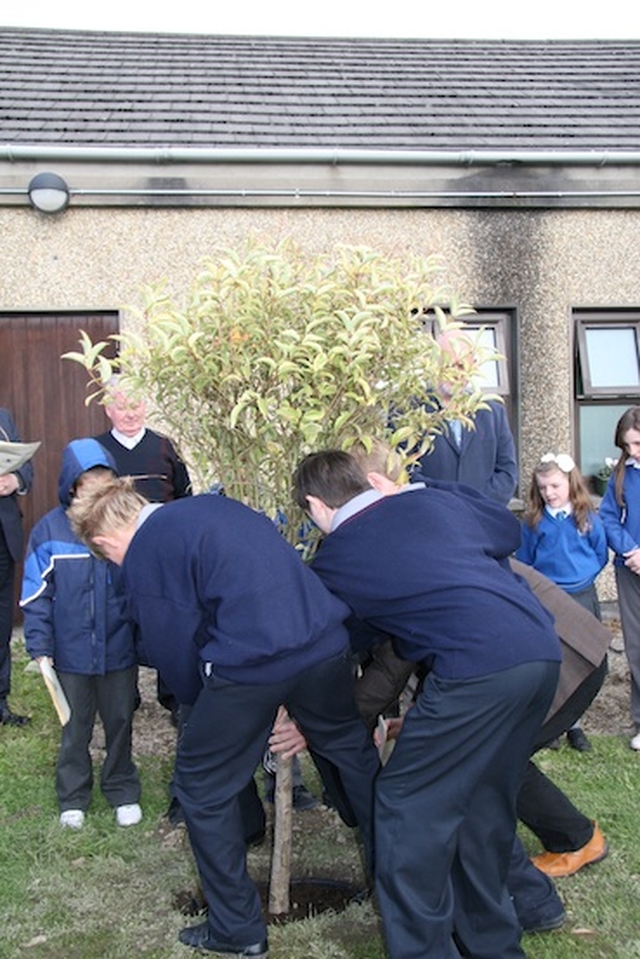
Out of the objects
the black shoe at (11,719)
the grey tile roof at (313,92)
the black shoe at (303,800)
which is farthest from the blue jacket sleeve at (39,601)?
the grey tile roof at (313,92)

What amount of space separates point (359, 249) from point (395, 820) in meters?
1.90

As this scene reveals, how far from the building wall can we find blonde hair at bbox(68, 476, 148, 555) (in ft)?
13.8

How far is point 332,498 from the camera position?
3.21 meters

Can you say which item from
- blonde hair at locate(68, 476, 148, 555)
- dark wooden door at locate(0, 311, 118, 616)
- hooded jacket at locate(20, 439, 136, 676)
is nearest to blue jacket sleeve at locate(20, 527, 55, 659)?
hooded jacket at locate(20, 439, 136, 676)

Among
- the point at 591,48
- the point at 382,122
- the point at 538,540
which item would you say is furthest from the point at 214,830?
the point at 591,48

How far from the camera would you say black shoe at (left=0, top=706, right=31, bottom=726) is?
19.3 ft

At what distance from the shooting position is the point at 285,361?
10.1ft

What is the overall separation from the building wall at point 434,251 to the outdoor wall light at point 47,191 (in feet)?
0.60

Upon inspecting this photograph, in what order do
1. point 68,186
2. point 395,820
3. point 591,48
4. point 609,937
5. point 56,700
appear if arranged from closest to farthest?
point 395,820 < point 609,937 < point 56,700 < point 68,186 < point 591,48

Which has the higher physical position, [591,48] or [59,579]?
[591,48]

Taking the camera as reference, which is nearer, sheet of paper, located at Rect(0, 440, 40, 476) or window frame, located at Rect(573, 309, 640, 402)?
sheet of paper, located at Rect(0, 440, 40, 476)

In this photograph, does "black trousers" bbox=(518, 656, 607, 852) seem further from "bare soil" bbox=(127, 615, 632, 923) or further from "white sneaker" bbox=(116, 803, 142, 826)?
"white sneaker" bbox=(116, 803, 142, 826)

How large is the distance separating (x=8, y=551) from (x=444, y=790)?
3.83m

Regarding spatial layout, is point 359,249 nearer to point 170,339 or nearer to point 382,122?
point 170,339
